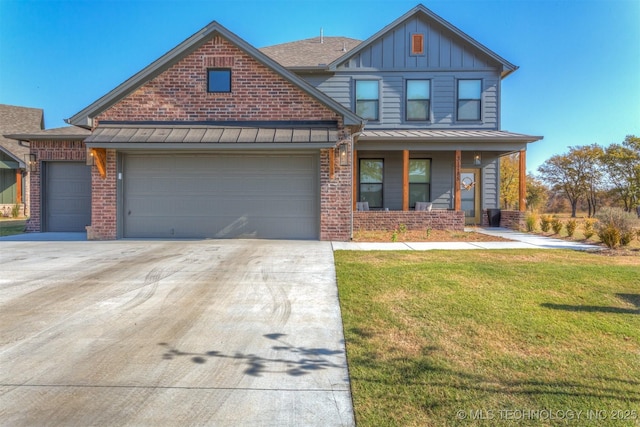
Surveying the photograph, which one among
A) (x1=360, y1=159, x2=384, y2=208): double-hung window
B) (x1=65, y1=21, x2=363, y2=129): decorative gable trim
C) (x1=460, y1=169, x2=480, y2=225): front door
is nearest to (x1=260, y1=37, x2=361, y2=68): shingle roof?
(x1=360, y1=159, x2=384, y2=208): double-hung window

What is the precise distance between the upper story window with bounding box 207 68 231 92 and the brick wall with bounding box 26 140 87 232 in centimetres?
496

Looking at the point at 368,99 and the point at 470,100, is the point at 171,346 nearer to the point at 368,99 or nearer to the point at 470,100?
the point at 368,99

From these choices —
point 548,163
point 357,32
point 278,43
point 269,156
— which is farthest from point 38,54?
point 548,163

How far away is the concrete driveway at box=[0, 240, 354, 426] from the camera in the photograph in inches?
98.7

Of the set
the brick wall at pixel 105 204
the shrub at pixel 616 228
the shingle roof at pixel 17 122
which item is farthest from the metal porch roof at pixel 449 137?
the shingle roof at pixel 17 122

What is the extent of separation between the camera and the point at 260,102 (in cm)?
1002

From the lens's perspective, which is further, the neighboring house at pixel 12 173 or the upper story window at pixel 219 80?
the neighboring house at pixel 12 173

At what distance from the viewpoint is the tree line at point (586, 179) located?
2309 centimetres

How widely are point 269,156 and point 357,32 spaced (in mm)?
12647

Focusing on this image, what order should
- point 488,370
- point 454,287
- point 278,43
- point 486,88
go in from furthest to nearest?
point 278,43 < point 486,88 < point 454,287 < point 488,370

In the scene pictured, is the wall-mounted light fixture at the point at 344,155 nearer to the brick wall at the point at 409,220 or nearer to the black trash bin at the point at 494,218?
→ the brick wall at the point at 409,220

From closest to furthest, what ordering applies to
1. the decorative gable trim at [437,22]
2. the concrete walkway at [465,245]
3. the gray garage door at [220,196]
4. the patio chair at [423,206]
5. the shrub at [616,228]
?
1. the shrub at [616,228]
2. the concrete walkway at [465,245]
3. the gray garage door at [220,196]
4. the patio chair at [423,206]
5. the decorative gable trim at [437,22]

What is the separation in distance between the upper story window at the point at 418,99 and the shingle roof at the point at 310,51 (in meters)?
3.51

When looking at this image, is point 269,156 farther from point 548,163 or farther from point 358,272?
point 548,163
